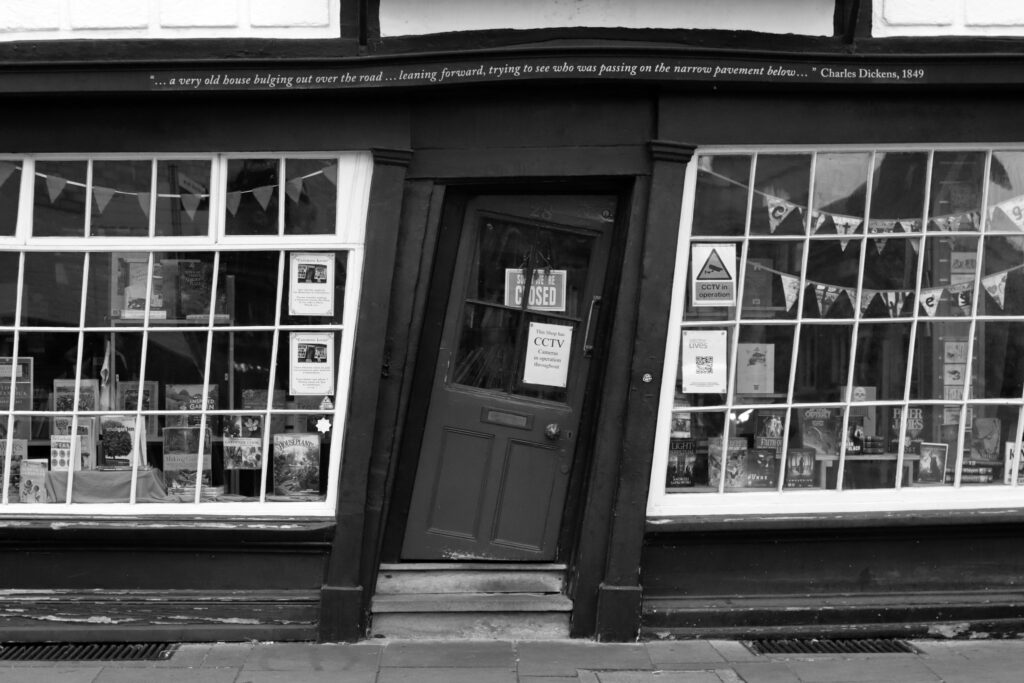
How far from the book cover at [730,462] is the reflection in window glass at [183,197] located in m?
3.47

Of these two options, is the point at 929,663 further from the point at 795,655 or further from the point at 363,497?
the point at 363,497

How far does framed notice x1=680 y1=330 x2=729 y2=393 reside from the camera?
641 cm

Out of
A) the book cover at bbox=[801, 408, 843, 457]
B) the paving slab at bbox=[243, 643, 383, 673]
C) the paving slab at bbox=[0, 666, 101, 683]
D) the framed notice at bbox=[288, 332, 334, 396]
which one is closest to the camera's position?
the paving slab at bbox=[0, 666, 101, 683]

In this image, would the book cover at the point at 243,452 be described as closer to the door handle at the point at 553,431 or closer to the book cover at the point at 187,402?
the book cover at the point at 187,402

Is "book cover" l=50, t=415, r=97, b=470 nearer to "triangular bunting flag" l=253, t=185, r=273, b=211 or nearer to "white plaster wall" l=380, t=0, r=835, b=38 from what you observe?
"triangular bunting flag" l=253, t=185, r=273, b=211

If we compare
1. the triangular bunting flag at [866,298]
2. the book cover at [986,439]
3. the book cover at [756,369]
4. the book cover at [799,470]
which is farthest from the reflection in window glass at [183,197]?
the book cover at [986,439]

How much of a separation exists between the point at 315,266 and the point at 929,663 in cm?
434

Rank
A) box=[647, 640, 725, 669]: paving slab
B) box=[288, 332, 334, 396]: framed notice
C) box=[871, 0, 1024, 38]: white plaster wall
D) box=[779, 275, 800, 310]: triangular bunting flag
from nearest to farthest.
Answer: box=[647, 640, 725, 669]: paving slab, box=[871, 0, 1024, 38]: white plaster wall, box=[288, 332, 334, 396]: framed notice, box=[779, 275, 800, 310]: triangular bunting flag

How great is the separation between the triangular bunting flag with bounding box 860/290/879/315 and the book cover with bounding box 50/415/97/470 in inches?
193

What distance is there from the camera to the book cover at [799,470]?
6.57m

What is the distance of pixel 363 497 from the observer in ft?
20.4

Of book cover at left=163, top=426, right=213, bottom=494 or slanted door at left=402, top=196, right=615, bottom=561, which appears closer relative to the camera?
book cover at left=163, top=426, right=213, bottom=494

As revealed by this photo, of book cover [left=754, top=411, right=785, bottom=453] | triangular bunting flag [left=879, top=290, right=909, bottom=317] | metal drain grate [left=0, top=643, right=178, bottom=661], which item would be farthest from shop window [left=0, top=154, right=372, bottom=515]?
triangular bunting flag [left=879, top=290, right=909, bottom=317]

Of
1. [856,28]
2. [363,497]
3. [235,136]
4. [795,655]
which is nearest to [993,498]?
[795,655]
